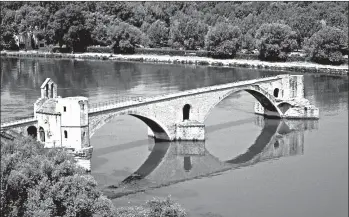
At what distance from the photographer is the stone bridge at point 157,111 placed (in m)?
45.4

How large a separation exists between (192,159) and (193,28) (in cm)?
7351

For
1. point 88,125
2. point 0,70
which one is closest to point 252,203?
point 88,125

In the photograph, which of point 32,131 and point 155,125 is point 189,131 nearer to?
point 155,125

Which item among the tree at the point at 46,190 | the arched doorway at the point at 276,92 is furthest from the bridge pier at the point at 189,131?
the tree at the point at 46,190

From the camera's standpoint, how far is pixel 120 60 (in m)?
121

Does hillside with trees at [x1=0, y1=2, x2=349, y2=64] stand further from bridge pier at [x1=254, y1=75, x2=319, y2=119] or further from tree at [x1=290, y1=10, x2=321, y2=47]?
bridge pier at [x1=254, y1=75, x2=319, y2=119]

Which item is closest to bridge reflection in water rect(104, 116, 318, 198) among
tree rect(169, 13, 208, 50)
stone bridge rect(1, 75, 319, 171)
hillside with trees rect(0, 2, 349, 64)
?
stone bridge rect(1, 75, 319, 171)

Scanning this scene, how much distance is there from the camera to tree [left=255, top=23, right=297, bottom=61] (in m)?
109

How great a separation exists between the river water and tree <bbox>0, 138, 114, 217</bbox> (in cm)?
664

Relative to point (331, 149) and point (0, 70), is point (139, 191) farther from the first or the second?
point (0, 70)

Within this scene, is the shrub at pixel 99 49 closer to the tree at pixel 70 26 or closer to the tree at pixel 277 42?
the tree at pixel 70 26

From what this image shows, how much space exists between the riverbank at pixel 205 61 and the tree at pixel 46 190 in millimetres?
70628

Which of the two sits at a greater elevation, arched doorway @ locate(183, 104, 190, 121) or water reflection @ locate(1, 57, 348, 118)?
water reflection @ locate(1, 57, 348, 118)

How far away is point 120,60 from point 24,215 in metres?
89.3
